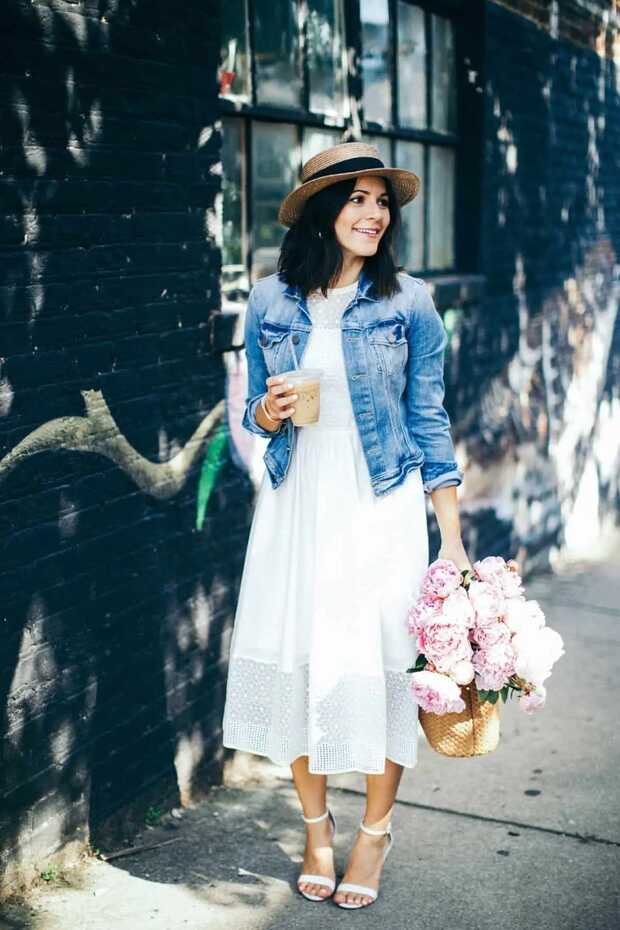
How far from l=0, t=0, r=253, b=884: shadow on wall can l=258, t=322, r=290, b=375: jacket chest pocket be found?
511 millimetres

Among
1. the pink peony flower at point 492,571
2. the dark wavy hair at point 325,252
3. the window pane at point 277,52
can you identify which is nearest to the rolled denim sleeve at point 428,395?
the dark wavy hair at point 325,252

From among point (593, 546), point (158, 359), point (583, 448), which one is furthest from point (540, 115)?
point (158, 359)

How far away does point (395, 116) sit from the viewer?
5.56 meters

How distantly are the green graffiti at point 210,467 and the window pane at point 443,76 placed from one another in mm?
2774

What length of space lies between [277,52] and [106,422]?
184 centimetres

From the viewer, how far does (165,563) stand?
12.7 feet

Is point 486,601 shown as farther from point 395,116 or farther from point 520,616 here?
point 395,116

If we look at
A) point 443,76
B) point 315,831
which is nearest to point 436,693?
point 315,831

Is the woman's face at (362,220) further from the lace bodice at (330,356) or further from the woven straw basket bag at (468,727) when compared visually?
the woven straw basket bag at (468,727)

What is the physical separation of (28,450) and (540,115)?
474 centimetres

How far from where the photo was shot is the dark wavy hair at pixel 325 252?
3.24 m

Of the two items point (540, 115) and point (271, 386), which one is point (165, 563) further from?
point (540, 115)

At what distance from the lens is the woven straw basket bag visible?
3086mm

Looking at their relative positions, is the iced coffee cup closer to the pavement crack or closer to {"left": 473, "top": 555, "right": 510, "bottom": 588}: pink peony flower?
{"left": 473, "top": 555, "right": 510, "bottom": 588}: pink peony flower
